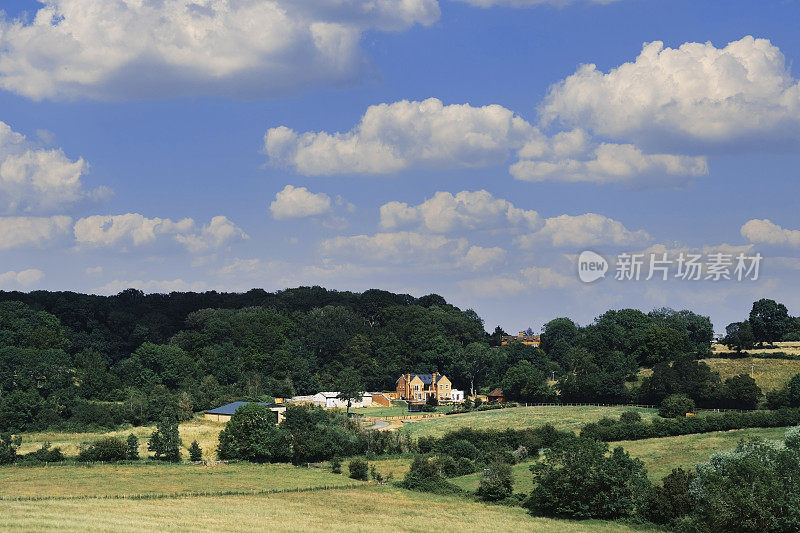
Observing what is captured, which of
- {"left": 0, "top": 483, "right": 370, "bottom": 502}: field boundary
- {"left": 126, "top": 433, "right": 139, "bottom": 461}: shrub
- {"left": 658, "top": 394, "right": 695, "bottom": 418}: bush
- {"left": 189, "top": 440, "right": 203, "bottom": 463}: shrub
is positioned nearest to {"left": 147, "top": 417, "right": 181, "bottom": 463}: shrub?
{"left": 189, "top": 440, "right": 203, "bottom": 463}: shrub

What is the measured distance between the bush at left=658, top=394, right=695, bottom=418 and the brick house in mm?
53510

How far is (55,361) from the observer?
11481cm

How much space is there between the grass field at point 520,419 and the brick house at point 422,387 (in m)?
30.0

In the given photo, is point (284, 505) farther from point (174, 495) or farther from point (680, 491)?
point (680, 491)

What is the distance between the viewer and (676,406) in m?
98.3

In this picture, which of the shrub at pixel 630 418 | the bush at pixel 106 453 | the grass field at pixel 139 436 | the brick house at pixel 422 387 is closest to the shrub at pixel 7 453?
the bush at pixel 106 453

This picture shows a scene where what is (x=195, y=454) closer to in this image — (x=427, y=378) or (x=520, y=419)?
(x=520, y=419)

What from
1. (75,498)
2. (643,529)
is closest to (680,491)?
(643,529)

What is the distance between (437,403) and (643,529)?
92840 millimetres

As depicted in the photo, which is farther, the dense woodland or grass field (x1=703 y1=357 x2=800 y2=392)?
grass field (x1=703 y1=357 x2=800 y2=392)

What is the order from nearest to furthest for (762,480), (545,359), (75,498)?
(762,480) < (75,498) < (545,359)

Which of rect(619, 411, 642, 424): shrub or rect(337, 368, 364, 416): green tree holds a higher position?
rect(337, 368, 364, 416): green tree

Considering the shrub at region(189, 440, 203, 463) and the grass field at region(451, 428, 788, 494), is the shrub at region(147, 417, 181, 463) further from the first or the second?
the grass field at region(451, 428, 788, 494)

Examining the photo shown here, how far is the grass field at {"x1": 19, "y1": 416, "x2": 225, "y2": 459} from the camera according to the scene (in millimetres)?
83375
